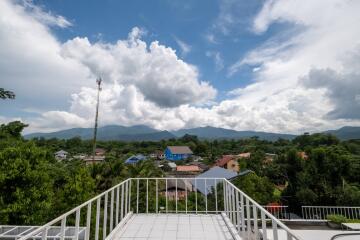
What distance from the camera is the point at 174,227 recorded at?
439 centimetres

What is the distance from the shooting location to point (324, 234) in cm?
732

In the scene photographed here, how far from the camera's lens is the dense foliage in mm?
8375

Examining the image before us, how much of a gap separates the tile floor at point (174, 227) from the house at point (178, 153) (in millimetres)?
65816

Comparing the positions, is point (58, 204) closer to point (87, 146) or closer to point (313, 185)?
point (313, 185)

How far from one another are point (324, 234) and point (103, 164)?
1276cm

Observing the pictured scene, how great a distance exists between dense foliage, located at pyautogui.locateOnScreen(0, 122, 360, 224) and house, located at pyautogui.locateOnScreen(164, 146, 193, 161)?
38.4 metres

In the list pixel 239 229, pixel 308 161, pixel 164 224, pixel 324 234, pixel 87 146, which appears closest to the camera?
pixel 239 229

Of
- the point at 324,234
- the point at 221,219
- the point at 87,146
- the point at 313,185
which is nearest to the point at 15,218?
the point at 221,219

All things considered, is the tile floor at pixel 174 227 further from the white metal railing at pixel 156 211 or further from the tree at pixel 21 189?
the tree at pixel 21 189

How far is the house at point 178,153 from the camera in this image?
7156cm

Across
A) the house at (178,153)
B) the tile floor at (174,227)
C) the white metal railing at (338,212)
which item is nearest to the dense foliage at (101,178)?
the white metal railing at (338,212)

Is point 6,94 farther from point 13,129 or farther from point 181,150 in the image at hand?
point 181,150

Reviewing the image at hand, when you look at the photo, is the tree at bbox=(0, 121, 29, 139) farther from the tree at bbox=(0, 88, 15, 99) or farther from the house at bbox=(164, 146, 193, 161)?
the house at bbox=(164, 146, 193, 161)

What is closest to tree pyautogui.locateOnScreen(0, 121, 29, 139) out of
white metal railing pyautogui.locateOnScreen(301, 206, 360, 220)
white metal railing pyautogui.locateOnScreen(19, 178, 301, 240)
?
white metal railing pyautogui.locateOnScreen(19, 178, 301, 240)
